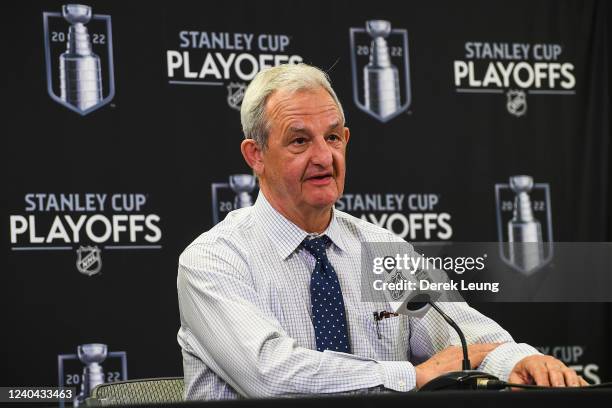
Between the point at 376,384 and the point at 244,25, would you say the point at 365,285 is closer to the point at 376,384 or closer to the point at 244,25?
the point at 376,384

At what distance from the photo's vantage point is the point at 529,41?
5359 millimetres

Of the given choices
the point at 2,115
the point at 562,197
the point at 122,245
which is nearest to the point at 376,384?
the point at 122,245

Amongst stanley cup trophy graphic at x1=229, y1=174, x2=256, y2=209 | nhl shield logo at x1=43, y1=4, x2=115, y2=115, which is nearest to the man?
stanley cup trophy graphic at x1=229, y1=174, x2=256, y2=209

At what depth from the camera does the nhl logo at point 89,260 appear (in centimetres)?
455

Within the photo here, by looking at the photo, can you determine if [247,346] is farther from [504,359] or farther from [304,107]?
[304,107]

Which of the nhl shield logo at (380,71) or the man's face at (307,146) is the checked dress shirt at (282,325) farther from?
the nhl shield logo at (380,71)

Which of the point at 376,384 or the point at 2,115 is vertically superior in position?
the point at 2,115

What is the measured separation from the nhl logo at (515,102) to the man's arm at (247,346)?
2983mm

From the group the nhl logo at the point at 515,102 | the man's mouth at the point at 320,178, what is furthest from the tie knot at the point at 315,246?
the nhl logo at the point at 515,102

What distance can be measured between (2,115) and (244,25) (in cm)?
132

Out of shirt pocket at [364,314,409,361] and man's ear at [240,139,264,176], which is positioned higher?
man's ear at [240,139,264,176]

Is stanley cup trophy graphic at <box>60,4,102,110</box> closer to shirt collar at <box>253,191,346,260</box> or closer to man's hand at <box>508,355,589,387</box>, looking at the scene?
shirt collar at <box>253,191,346,260</box>

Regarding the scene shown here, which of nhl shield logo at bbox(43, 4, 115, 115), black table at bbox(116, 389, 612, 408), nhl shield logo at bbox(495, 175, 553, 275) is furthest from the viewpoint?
nhl shield logo at bbox(495, 175, 553, 275)

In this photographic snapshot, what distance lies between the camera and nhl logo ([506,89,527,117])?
17.4 ft
